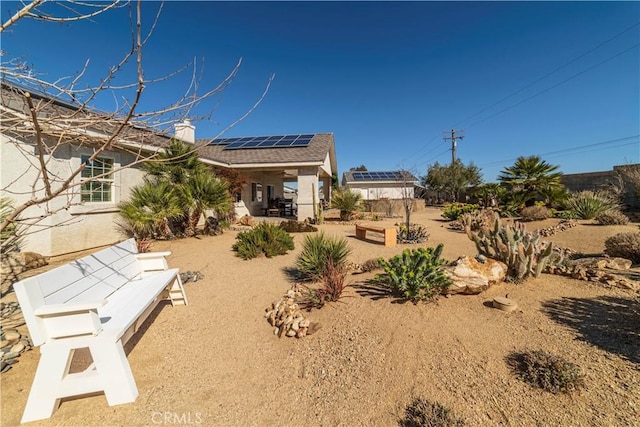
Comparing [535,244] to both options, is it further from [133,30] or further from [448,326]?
[133,30]

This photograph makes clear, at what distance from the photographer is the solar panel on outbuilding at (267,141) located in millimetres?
16109

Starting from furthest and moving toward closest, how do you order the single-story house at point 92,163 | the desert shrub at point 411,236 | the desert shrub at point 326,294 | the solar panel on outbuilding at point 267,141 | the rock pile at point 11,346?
1. the solar panel on outbuilding at point 267,141
2. the desert shrub at point 411,236
3. the desert shrub at point 326,294
4. the rock pile at point 11,346
5. the single-story house at point 92,163

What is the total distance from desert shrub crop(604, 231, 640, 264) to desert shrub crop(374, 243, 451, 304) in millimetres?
4831

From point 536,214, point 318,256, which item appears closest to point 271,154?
point 318,256

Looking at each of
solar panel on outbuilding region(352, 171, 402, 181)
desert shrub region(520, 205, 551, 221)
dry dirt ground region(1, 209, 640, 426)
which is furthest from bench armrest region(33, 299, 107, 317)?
solar panel on outbuilding region(352, 171, 402, 181)

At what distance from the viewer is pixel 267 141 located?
17.0m

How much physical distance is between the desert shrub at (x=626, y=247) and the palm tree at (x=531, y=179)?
28.9 ft

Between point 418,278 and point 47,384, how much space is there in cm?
407

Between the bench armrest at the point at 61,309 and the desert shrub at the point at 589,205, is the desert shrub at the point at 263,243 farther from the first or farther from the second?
the desert shrub at the point at 589,205

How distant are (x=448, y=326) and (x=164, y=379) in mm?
3227

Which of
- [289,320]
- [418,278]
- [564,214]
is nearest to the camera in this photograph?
[289,320]

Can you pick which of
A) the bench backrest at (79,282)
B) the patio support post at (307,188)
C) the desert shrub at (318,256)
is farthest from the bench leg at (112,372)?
the patio support post at (307,188)

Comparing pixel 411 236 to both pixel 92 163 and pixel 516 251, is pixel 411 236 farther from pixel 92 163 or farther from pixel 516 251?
pixel 92 163

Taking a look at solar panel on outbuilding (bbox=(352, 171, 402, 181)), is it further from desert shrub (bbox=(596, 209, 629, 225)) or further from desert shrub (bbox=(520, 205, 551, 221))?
desert shrub (bbox=(596, 209, 629, 225))
